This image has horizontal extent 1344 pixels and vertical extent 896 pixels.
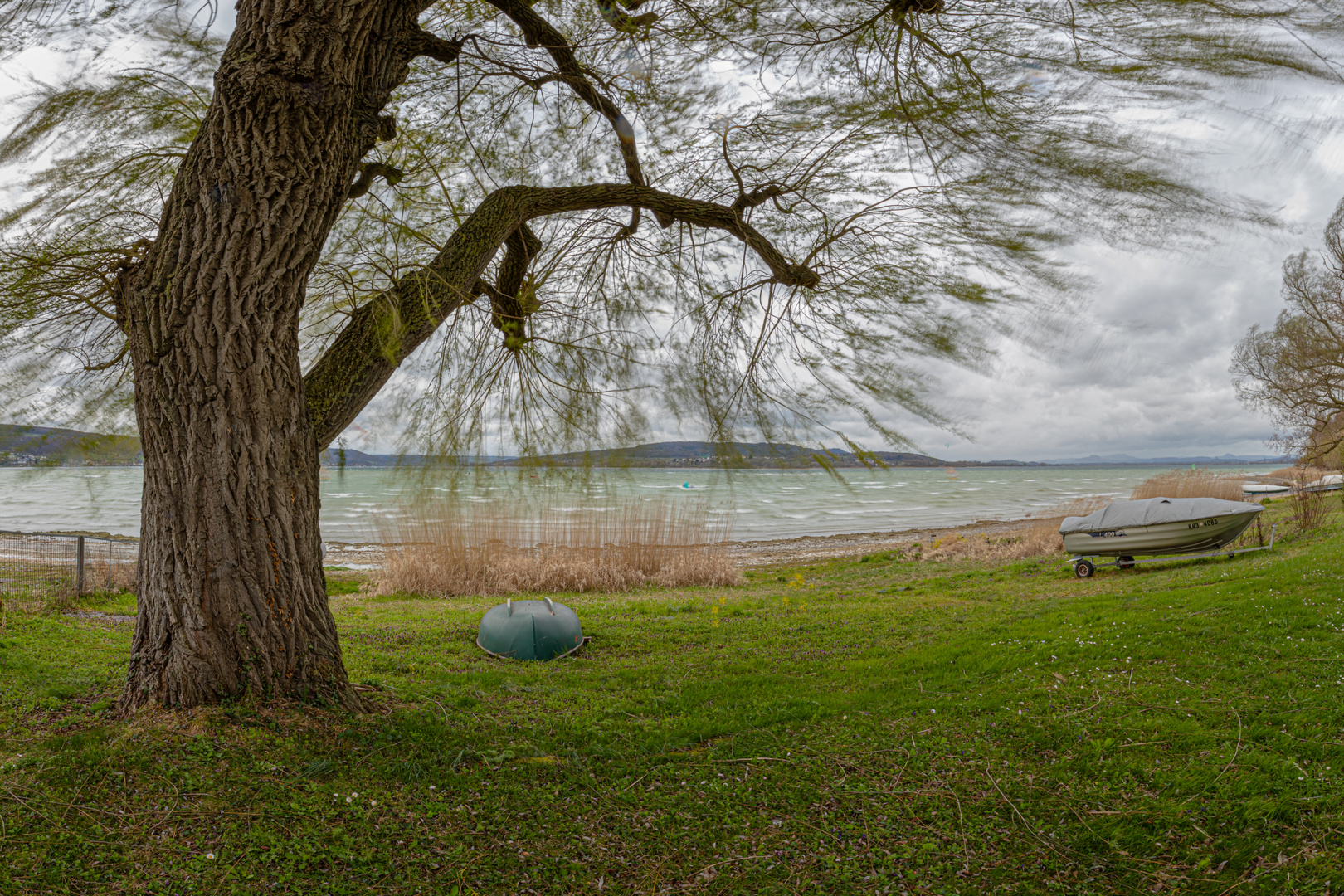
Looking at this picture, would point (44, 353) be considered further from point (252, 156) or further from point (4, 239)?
point (252, 156)

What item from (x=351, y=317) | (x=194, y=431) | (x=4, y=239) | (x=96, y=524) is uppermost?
(x=4, y=239)

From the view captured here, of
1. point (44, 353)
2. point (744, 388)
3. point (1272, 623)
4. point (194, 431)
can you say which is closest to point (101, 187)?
point (44, 353)

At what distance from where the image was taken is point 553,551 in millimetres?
10703

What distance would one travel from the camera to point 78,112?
9.64 ft

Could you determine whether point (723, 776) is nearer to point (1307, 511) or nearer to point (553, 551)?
point (553, 551)

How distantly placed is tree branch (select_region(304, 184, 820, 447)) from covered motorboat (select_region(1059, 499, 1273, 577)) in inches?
300

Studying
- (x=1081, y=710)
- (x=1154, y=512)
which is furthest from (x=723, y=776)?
(x=1154, y=512)

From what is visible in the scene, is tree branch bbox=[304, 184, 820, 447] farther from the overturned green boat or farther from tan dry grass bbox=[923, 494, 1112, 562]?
tan dry grass bbox=[923, 494, 1112, 562]

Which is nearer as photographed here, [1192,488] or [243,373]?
[243,373]

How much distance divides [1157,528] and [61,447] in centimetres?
1085

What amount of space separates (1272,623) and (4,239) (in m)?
7.12

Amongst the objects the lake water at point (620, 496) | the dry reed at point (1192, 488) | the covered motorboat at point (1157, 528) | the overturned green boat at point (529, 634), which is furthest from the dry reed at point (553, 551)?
the dry reed at point (1192, 488)

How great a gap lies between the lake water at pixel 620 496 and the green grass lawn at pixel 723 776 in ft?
3.17

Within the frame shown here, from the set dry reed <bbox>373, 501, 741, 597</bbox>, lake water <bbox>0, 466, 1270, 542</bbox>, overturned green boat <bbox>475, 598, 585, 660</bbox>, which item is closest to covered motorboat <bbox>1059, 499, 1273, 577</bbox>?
lake water <bbox>0, 466, 1270, 542</bbox>
